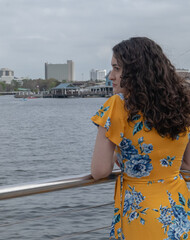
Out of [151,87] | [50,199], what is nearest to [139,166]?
[151,87]

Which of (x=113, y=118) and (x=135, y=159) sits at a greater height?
(x=113, y=118)

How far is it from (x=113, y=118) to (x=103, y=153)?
14 cm

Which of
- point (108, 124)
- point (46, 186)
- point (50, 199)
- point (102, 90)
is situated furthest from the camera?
point (102, 90)

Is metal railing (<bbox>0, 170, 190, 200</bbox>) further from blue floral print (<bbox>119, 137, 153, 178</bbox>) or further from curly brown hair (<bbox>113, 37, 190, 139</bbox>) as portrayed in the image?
curly brown hair (<bbox>113, 37, 190, 139</bbox>)

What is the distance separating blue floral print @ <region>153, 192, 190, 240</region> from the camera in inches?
63.8

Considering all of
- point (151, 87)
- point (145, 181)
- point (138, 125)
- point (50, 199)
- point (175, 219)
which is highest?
point (151, 87)

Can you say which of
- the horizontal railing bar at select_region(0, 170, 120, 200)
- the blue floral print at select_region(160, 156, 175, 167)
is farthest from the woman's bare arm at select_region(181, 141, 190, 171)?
the horizontal railing bar at select_region(0, 170, 120, 200)

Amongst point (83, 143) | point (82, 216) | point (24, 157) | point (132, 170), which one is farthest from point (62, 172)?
point (132, 170)

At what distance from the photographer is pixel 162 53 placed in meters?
1.68

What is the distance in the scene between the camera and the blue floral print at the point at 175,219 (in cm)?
162

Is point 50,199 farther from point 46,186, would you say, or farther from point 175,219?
point 175,219

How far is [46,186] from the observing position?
1.79m

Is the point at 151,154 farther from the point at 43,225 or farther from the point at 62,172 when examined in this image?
the point at 62,172

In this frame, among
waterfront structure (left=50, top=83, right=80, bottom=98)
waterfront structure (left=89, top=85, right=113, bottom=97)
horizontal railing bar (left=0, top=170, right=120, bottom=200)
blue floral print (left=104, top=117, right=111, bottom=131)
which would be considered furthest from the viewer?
waterfront structure (left=50, top=83, right=80, bottom=98)
